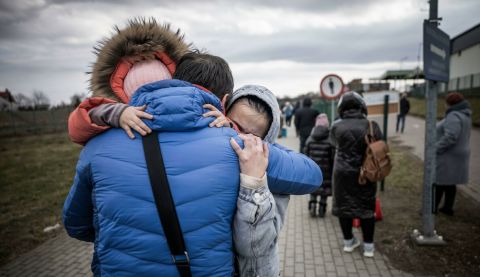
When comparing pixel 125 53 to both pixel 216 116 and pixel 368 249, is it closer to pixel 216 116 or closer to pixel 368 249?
pixel 216 116

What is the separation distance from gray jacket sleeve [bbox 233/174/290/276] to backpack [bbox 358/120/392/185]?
8.97ft

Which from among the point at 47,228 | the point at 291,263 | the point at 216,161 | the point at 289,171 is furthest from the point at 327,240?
the point at 47,228

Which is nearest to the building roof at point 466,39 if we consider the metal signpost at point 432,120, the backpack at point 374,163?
the metal signpost at point 432,120

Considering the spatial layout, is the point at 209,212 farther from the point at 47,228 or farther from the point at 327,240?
the point at 47,228

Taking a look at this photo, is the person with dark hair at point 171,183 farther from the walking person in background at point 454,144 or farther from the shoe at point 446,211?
the shoe at point 446,211

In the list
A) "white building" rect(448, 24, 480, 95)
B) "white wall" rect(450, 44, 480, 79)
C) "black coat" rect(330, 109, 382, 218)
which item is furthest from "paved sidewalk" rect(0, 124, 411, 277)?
"white wall" rect(450, 44, 480, 79)

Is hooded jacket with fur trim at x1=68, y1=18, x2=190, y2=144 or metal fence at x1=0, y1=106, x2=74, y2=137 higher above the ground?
hooded jacket with fur trim at x1=68, y1=18, x2=190, y2=144

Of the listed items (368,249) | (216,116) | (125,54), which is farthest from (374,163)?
(125,54)

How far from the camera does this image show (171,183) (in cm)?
116

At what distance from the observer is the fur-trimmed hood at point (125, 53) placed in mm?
1529

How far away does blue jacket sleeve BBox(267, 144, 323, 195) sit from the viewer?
1399 millimetres

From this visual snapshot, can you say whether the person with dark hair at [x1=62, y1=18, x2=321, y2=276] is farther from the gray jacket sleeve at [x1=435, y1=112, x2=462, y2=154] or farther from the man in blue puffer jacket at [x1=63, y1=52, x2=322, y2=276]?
the gray jacket sleeve at [x1=435, y1=112, x2=462, y2=154]

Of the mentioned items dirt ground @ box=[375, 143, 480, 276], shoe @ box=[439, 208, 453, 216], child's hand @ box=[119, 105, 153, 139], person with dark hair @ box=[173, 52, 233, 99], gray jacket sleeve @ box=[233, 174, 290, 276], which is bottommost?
dirt ground @ box=[375, 143, 480, 276]

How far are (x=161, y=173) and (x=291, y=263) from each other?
3415mm
